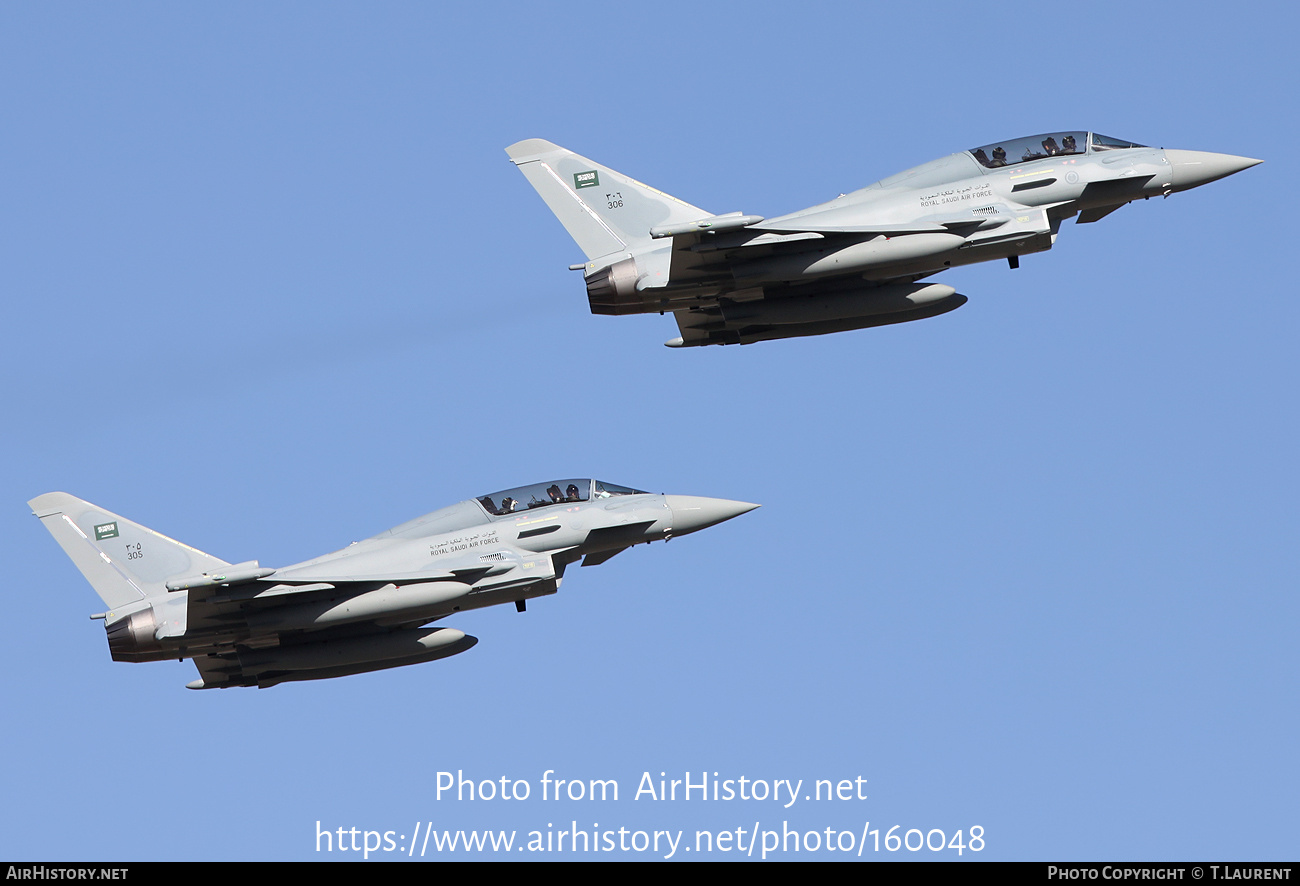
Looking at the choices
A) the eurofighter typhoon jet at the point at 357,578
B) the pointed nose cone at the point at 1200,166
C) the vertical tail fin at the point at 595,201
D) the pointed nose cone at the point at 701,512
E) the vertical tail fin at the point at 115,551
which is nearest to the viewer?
the eurofighter typhoon jet at the point at 357,578

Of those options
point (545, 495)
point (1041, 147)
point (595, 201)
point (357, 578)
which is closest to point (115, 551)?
point (357, 578)

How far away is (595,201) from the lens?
3559cm

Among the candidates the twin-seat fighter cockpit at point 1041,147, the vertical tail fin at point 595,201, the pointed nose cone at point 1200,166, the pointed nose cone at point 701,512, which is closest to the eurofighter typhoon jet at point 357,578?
the pointed nose cone at point 701,512

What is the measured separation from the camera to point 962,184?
1358 inches

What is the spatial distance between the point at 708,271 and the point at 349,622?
8.57 meters

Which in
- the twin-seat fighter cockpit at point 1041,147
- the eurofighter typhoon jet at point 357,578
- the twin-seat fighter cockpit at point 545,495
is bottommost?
the eurofighter typhoon jet at point 357,578

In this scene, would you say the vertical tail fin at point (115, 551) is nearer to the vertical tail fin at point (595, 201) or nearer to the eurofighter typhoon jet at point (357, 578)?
the eurofighter typhoon jet at point (357, 578)

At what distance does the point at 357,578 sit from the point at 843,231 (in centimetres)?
1011

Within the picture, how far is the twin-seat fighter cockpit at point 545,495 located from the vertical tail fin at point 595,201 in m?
4.24

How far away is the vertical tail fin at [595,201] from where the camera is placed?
35312mm

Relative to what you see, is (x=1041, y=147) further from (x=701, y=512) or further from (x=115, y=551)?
(x=115, y=551)

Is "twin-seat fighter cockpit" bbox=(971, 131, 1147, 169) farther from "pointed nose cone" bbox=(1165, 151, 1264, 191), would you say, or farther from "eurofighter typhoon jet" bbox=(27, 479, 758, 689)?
"eurofighter typhoon jet" bbox=(27, 479, 758, 689)
